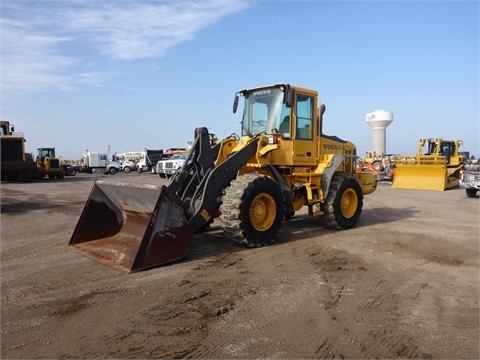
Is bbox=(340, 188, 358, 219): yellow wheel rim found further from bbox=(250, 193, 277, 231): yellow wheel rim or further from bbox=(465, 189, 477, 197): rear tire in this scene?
bbox=(465, 189, 477, 197): rear tire

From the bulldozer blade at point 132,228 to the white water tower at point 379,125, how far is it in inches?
2135

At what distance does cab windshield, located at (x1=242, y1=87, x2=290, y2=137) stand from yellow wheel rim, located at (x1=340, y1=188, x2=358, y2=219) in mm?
2134

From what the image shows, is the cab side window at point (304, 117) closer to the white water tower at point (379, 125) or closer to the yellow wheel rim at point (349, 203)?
the yellow wheel rim at point (349, 203)

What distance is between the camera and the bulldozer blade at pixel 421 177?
1939 centimetres

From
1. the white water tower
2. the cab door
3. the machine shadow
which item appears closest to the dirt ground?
the machine shadow

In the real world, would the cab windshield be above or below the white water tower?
below

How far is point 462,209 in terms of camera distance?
12.6 m

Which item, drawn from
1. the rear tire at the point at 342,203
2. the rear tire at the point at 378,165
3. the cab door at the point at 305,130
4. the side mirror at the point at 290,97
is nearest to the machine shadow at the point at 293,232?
the rear tire at the point at 342,203

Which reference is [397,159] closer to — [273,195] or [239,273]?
[273,195]

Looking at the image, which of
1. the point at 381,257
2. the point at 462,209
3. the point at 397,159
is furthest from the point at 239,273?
the point at 397,159

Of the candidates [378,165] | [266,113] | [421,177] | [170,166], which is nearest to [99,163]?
[170,166]

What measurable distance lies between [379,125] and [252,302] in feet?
187

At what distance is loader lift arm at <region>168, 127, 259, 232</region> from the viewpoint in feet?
21.2

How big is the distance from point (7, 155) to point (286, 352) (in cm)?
2678
